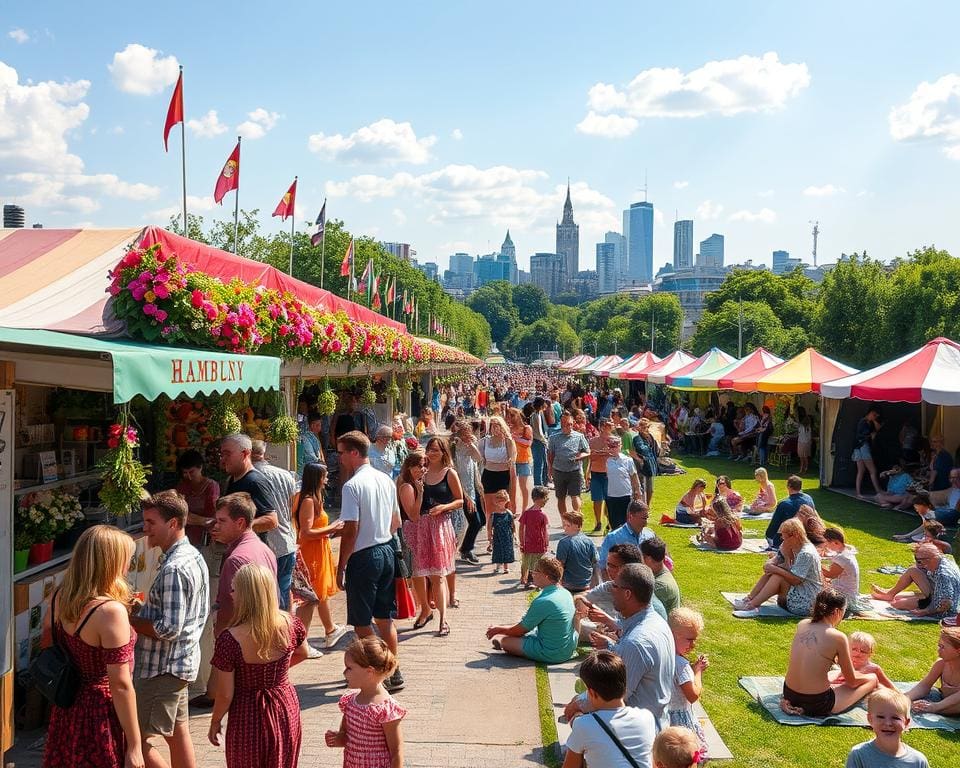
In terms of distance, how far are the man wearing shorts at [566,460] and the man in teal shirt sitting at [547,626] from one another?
473 cm

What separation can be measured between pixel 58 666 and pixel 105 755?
1.52ft

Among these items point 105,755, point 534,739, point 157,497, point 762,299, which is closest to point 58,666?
point 105,755

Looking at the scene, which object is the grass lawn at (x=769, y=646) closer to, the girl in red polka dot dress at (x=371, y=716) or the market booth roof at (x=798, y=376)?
the girl in red polka dot dress at (x=371, y=716)

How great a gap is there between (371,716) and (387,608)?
223 cm

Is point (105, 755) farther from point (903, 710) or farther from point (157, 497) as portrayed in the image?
point (903, 710)

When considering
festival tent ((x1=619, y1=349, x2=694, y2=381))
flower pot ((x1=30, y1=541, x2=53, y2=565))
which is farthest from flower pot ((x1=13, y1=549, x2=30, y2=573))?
festival tent ((x1=619, y1=349, x2=694, y2=381))

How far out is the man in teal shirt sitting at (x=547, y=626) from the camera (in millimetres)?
6852

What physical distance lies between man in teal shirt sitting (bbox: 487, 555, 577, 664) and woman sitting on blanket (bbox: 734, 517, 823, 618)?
2.49 m

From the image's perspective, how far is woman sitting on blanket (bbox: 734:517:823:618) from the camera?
8242 millimetres

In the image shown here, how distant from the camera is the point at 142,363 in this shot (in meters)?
4.80

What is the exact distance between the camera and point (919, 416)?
1769cm

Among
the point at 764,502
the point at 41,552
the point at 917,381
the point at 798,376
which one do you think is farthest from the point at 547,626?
the point at 798,376

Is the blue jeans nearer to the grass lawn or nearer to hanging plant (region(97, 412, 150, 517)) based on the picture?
the grass lawn

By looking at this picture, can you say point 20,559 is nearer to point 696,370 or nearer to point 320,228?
point 320,228
